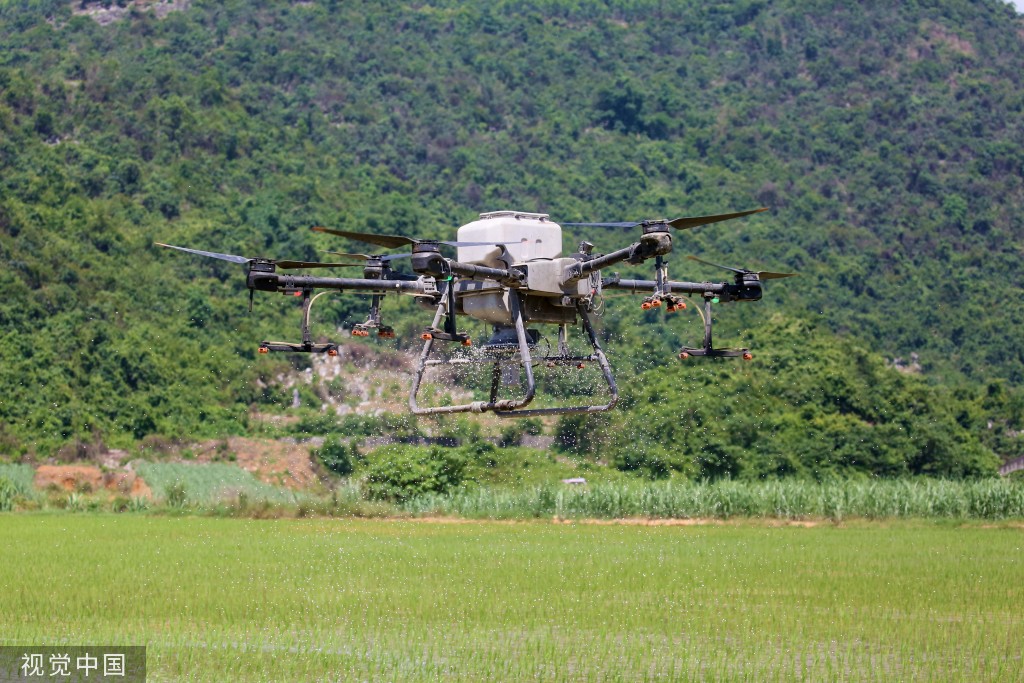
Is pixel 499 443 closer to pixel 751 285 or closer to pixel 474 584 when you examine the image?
pixel 474 584

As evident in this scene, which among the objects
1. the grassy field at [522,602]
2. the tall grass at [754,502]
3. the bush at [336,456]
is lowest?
the bush at [336,456]

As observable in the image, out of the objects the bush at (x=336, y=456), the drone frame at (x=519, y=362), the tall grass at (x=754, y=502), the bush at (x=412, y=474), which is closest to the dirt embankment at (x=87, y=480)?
the bush at (x=336, y=456)

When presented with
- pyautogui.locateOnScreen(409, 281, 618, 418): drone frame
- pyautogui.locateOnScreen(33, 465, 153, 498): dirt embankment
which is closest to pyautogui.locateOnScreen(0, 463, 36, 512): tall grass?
pyautogui.locateOnScreen(33, 465, 153, 498): dirt embankment

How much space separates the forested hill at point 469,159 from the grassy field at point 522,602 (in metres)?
16.6

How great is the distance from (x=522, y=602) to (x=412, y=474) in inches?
480

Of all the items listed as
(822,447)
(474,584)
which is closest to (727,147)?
(822,447)

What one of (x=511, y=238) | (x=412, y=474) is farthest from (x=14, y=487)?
(x=511, y=238)

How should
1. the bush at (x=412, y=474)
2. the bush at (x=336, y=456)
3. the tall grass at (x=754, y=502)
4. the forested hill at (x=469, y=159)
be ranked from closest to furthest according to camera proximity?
the tall grass at (x=754, y=502), the bush at (x=412, y=474), the bush at (x=336, y=456), the forested hill at (x=469, y=159)

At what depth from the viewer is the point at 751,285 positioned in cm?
1359

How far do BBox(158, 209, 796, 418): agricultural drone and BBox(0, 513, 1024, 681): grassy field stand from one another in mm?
2164

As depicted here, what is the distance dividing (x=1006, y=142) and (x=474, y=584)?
58.1 meters

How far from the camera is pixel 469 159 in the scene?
62656mm

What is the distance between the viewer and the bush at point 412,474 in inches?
1033

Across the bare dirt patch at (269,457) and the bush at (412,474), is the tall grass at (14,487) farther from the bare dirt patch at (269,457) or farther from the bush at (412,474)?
the bush at (412,474)
